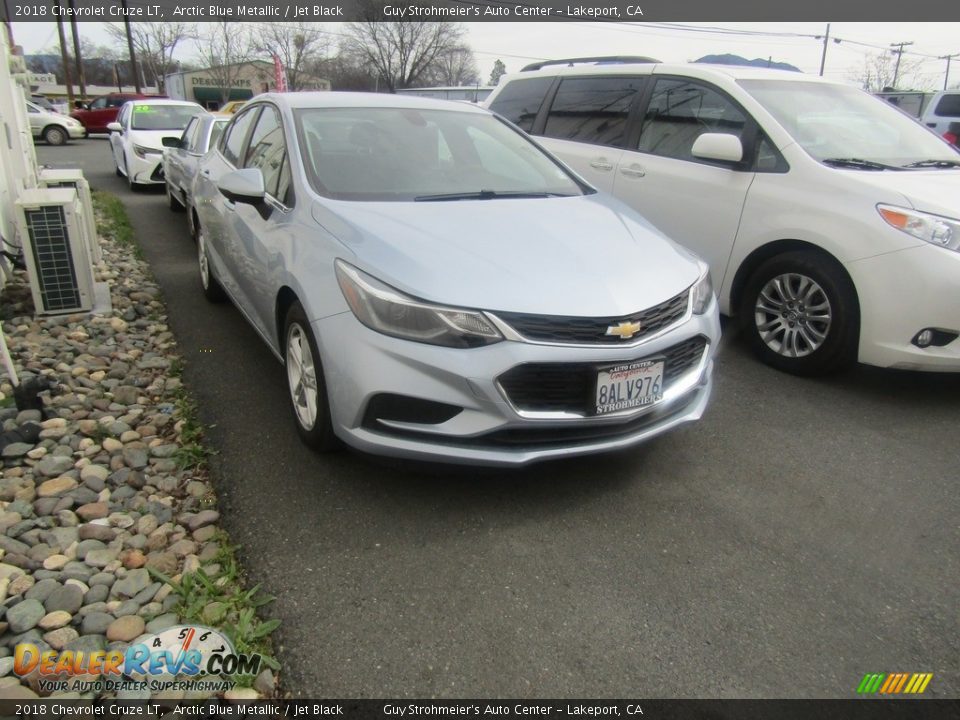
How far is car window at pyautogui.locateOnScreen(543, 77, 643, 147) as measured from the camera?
5.39 m

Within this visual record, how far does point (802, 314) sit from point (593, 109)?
8.37ft

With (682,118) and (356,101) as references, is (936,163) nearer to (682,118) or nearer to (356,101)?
(682,118)

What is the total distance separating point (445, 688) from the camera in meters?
1.96

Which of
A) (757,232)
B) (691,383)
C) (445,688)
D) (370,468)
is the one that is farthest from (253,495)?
(757,232)

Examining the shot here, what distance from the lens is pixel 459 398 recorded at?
2.50m

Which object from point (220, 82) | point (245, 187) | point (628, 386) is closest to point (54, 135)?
point (245, 187)

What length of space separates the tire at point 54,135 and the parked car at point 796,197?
77.8 ft

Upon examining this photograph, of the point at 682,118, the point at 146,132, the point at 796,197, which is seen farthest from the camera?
the point at 146,132

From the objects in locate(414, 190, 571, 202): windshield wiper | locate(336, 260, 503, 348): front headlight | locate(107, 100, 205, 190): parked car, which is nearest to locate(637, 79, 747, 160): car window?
locate(414, 190, 571, 202): windshield wiper

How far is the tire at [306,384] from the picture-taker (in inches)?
111

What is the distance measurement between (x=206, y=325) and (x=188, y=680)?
135 inches

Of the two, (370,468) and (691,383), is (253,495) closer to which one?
(370,468)

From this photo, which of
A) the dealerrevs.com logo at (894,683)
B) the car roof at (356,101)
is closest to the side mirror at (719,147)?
the car roof at (356,101)

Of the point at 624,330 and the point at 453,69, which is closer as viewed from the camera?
the point at 624,330
